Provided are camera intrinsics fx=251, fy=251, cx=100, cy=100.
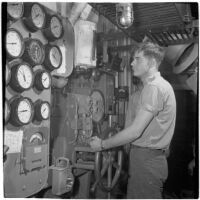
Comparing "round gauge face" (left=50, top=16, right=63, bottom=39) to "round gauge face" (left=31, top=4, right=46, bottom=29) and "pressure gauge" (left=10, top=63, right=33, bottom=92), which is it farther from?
"pressure gauge" (left=10, top=63, right=33, bottom=92)

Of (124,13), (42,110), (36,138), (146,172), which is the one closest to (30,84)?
(42,110)

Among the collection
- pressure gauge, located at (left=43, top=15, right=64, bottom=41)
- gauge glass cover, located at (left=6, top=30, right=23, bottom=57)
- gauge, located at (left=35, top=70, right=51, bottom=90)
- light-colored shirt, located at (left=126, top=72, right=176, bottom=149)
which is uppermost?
pressure gauge, located at (left=43, top=15, right=64, bottom=41)

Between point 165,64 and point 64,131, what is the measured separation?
0.71 meters

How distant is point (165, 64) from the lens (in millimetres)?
1474

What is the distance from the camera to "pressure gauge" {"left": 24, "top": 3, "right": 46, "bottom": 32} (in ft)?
4.20

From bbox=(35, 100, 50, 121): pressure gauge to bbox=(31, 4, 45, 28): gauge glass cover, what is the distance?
16.3 inches

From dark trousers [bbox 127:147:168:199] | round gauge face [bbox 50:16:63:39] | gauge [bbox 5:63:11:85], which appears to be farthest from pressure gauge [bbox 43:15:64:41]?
dark trousers [bbox 127:147:168:199]

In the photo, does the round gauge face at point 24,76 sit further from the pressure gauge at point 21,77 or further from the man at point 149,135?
the man at point 149,135

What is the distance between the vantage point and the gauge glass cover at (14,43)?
3.91 feet

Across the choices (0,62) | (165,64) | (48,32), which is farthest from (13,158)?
(165,64)

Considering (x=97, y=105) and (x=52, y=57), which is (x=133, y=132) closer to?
(x=97, y=105)

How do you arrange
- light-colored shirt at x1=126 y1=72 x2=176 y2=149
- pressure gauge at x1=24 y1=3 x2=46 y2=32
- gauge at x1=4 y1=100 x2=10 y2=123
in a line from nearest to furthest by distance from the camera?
gauge at x1=4 y1=100 x2=10 y2=123 < pressure gauge at x1=24 y1=3 x2=46 y2=32 < light-colored shirt at x1=126 y1=72 x2=176 y2=149

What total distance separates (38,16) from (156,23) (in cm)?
72

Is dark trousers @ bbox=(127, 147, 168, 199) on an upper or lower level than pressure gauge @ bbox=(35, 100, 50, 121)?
lower
